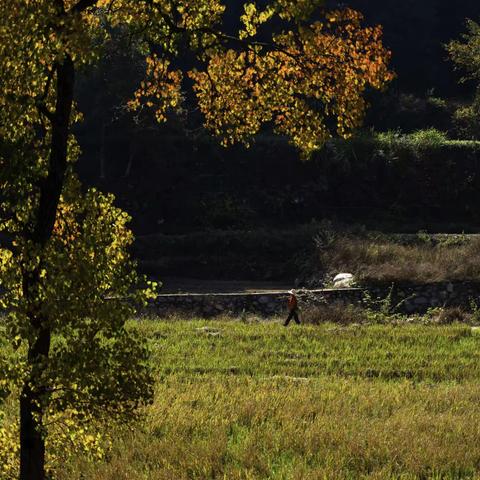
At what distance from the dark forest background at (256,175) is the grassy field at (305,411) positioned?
82.0 feet

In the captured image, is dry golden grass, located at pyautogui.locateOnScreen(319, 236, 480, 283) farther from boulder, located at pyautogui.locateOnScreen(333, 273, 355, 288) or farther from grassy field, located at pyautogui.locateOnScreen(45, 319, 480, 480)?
grassy field, located at pyautogui.locateOnScreen(45, 319, 480, 480)

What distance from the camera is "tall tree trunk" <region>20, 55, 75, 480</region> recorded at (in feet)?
22.8

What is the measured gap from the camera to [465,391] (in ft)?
47.4

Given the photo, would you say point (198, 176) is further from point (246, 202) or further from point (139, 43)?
point (139, 43)

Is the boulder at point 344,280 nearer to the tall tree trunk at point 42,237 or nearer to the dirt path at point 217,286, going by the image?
the dirt path at point 217,286

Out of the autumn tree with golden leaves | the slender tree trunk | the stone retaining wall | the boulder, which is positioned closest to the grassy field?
the autumn tree with golden leaves

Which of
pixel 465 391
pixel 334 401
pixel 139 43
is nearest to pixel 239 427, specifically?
pixel 334 401

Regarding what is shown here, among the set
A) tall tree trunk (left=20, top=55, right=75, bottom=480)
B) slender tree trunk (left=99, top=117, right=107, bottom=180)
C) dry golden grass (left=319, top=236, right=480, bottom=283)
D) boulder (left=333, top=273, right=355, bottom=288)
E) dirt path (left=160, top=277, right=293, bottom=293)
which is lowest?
dirt path (left=160, top=277, right=293, bottom=293)

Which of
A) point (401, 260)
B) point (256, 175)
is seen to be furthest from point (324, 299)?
point (256, 175)

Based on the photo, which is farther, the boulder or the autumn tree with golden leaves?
the boulder

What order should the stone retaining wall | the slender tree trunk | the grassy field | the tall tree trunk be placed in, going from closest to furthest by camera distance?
1. the tall tree trunk
2. the grassy field
3. the stone retaining wall
4. the slender tree trunk

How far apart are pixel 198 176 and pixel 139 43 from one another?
40481 mm

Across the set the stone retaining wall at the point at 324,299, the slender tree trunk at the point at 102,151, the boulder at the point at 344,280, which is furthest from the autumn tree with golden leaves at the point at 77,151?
the slender tree trunk at the point at 102,151

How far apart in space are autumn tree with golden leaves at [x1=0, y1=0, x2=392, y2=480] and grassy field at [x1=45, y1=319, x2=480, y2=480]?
122 centimetres
